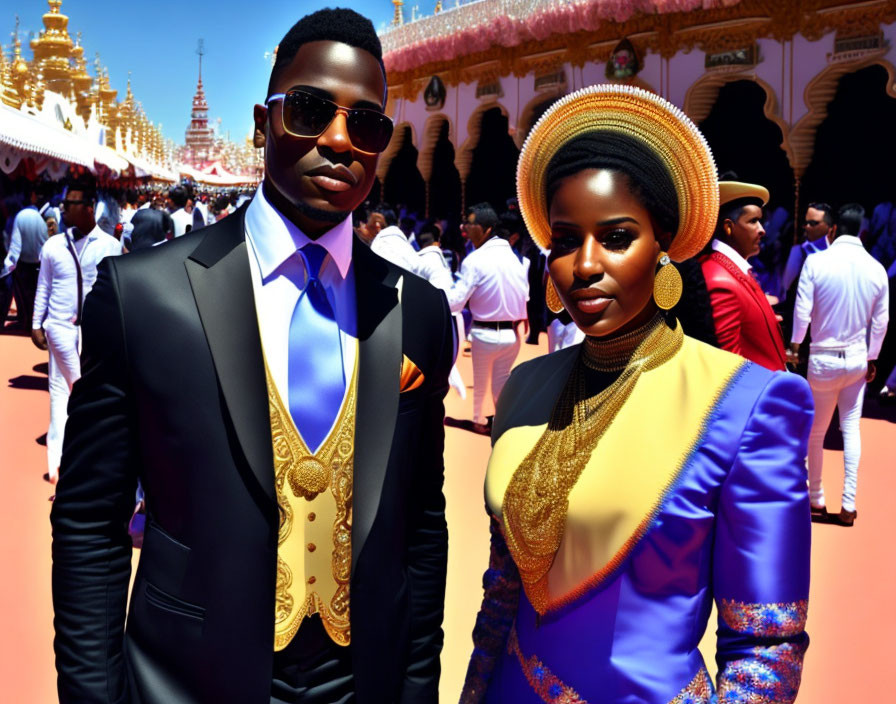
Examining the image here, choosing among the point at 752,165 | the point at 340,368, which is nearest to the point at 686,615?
the point at 340,368

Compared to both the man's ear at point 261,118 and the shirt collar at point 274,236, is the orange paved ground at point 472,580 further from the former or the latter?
the man's ear at point 261,118

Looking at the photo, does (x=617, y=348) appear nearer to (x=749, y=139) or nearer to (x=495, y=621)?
(x=495, y=621)

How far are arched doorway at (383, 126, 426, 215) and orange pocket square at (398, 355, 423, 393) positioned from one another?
17.9 metres

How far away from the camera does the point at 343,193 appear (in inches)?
69.1

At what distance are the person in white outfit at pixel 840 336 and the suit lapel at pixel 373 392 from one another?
487 centimetres

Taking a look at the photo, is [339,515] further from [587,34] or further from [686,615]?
[587,34]

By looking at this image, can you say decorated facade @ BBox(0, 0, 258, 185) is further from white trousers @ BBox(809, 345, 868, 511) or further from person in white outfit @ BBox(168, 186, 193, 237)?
white trousers @ BBox(809, 345, 868, 511)

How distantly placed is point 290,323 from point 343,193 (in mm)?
294

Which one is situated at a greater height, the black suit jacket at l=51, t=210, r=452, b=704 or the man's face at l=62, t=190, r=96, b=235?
the man's face at l=62, t=190, r=96, b=235

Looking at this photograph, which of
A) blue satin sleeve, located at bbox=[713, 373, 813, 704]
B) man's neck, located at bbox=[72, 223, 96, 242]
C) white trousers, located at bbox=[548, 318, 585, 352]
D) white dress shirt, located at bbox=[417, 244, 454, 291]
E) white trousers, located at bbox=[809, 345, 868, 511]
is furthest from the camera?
white dress shirt, located at bbox=[417, 244, 454, 291]

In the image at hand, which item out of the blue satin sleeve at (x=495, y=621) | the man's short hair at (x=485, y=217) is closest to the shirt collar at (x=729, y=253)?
the blue satin sleeve at (x=495, y=621)

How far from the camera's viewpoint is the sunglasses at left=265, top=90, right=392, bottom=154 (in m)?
1.74

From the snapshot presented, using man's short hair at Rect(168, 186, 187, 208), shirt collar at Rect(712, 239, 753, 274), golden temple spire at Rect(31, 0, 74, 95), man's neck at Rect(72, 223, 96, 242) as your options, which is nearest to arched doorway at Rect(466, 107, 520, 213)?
man's short hair at Rect(168, 186, 187, 208)

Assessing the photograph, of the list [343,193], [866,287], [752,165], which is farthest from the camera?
[752,165]
